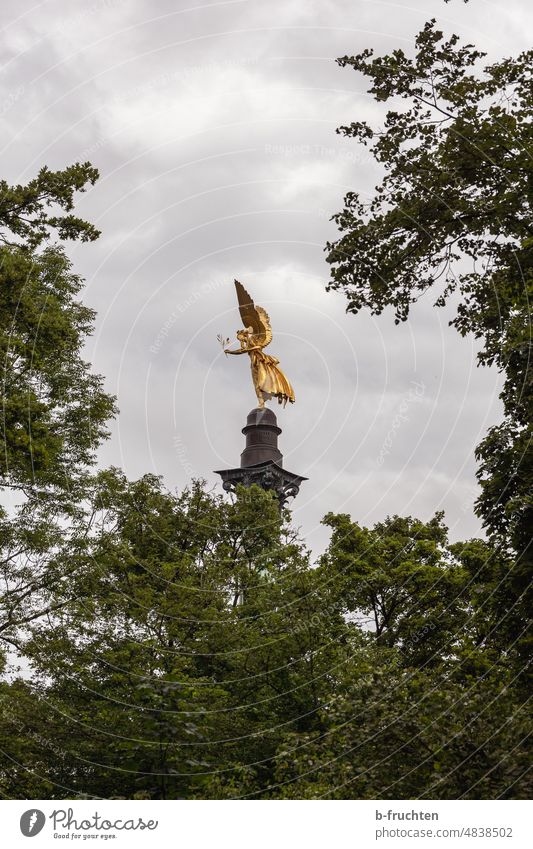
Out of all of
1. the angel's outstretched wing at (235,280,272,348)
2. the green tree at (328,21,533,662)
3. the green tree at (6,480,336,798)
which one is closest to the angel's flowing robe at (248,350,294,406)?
the angel's outstretched wing at (235,280,272,348)

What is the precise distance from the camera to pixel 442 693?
14.1 meters

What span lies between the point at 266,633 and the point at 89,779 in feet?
18.7

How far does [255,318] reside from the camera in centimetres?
3803

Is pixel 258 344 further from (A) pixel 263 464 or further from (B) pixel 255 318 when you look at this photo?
(A) pixel 263 464

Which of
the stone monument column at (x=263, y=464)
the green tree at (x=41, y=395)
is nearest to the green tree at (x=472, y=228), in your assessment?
the green tree at (x=41, y=395)

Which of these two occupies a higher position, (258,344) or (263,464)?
(258,344)

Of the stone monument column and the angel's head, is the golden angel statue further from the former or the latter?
the stone monument column

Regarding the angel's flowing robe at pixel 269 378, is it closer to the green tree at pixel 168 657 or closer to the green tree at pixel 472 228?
the green tree at pixel 168 657

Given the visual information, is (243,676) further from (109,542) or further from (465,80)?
(465,80)

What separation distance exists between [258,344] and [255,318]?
105 cm

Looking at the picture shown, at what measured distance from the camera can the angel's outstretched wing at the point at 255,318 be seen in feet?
125

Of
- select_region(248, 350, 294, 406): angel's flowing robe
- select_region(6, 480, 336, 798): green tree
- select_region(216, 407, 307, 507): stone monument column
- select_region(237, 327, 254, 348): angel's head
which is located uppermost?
select_region(237, 327, 254, 348): angel's head

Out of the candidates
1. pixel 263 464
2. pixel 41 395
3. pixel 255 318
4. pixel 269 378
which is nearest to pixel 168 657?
pixel 41 395

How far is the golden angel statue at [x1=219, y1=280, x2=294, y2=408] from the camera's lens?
38.0 m
